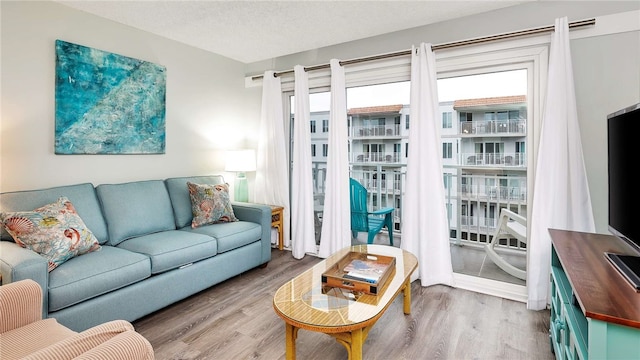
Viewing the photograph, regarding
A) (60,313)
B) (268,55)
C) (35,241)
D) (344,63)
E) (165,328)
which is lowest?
(165,328)

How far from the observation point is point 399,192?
139 inches

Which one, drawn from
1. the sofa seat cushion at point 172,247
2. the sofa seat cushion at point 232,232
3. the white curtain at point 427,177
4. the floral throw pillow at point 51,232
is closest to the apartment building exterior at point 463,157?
→ the white curtain at point 427,177

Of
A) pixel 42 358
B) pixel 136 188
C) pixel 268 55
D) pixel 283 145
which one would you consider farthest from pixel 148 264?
pixel 268 55

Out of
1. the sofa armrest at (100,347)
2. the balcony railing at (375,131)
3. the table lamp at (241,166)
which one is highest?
the balcony railing at (375,131)

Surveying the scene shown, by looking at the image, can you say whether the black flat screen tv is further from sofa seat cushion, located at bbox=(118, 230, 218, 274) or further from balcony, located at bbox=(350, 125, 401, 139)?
sofa seat cushion, located at bbox=(118, 230, 218, 274)

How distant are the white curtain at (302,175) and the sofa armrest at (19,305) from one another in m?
2.53

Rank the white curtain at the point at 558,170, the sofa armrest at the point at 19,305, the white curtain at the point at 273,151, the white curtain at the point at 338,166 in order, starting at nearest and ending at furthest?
1. the sofa armrest at the point at 19,305
2. the white curtain at the point at 558,170
3. the white curtain at the point at 338,166
4. the white curtain at the point at 273,151

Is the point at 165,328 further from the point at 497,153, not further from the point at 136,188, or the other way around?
the point at 497,153

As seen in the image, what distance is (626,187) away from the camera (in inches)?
61.3

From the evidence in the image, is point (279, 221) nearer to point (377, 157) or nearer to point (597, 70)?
point (377, 157)

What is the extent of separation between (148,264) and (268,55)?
8.85 feet

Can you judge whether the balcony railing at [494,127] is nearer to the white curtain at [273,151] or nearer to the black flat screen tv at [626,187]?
the black flat screen tv at [626,187]

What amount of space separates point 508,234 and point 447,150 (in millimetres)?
925

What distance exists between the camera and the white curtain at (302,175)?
3768 millimetres
